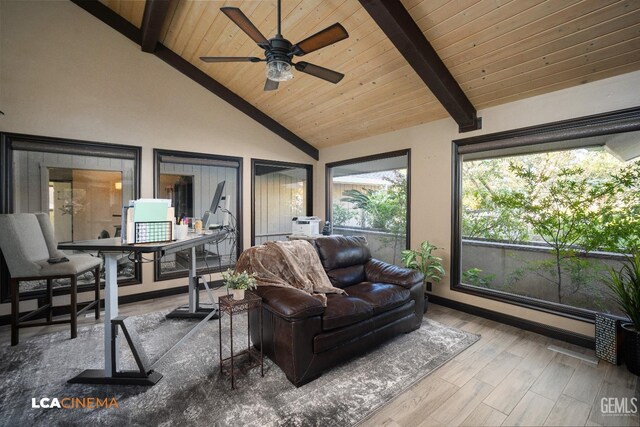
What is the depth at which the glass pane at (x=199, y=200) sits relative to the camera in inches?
168

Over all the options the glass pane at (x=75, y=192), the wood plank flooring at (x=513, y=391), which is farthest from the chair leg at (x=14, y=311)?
the wood plank flooring at (x=513, y=391)

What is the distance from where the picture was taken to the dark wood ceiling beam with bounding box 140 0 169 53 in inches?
126

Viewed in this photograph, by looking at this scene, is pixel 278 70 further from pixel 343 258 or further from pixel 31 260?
pixel 31 260

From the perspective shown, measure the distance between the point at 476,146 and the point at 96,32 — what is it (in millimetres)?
5186

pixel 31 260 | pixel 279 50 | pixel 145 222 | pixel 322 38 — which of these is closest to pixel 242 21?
pixel 279 50

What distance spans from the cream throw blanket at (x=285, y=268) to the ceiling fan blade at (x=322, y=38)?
176 centimetres

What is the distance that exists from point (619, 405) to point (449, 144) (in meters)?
2.90

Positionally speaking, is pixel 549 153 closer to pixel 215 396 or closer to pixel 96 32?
pixel 215 396

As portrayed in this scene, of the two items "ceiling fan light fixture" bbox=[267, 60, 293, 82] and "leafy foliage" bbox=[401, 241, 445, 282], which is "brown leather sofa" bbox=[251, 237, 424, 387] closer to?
"leafy foliage" bbox=[401, 241, 445, 282]

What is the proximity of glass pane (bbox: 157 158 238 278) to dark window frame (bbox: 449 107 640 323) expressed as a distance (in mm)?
3111

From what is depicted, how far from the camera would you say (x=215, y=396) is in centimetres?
194

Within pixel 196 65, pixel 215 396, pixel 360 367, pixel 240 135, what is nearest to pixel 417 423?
pixel 360 367

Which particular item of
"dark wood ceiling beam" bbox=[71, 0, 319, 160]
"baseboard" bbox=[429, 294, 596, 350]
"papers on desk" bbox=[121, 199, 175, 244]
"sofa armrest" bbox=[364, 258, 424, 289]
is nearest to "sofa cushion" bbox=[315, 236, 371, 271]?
"sofa armrest" bbox=[364, 258, 424, 289]

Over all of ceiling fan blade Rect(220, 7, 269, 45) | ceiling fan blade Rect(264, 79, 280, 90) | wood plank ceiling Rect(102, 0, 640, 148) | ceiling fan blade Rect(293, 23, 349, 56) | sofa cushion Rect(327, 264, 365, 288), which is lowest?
sofa cushion Rect(327, 264, 365, 288)
